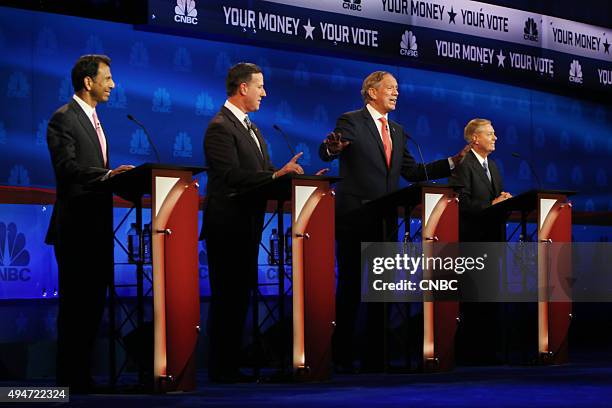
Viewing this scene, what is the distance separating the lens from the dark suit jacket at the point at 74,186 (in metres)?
4.52

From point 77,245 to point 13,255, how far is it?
2545mm

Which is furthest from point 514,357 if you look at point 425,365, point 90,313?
point 90,313

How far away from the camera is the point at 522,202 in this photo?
6.05 meters

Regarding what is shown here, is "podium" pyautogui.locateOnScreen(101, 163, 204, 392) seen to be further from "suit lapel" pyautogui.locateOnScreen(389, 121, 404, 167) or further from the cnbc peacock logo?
the cnbc peacock logo

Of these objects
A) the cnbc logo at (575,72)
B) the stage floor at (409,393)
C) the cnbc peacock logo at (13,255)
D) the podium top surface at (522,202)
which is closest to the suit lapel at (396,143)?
the podium top surface at (522,202)

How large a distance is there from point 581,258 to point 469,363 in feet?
8.91

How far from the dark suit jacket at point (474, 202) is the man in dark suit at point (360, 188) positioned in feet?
1.77

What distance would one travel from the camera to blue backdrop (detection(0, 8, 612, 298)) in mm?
7059

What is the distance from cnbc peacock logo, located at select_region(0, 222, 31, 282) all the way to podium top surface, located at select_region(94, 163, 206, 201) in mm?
2587

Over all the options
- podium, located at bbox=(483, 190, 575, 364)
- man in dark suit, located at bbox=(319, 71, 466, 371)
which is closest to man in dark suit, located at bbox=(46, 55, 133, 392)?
man in dark suit, located at bbox=(319, 71, 466, 371)

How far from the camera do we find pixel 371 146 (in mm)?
5684

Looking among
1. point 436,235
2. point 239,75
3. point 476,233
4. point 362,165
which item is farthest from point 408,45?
point 239,75

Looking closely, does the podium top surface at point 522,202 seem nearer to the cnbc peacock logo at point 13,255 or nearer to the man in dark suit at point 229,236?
the man in dark suit at point 229,236

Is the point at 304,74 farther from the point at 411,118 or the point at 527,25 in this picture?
the point at 527,25
